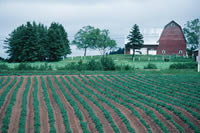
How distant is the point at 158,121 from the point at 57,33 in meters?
51.6

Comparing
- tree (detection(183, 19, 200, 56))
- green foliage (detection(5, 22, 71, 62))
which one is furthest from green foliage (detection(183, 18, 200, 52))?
green foliage (detection(5, 22, 71, 62))

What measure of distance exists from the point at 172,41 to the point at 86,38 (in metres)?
25.8

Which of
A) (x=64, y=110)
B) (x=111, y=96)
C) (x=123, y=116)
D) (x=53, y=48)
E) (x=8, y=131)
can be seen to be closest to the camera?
(x=8, y=131)

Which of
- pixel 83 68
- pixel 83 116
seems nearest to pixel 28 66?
pixel 83 68

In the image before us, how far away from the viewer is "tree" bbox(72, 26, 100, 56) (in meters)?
69.8

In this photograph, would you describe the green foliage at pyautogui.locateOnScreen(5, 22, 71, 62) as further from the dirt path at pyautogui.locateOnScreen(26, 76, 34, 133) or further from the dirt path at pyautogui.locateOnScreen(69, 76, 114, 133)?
the dirt path at pyautogui.locateOnScreen(69, 76, 114, 133)

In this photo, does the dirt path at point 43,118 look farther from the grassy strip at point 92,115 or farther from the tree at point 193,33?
the tree at point 193,33

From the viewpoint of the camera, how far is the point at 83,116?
1021cm

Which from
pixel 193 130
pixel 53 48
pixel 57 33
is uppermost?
pixel 57 33

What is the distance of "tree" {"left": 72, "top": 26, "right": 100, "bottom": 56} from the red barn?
20.4 metres

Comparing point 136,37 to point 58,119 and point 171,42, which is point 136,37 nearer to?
point 171,42

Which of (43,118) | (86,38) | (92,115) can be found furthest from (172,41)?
(43,118)

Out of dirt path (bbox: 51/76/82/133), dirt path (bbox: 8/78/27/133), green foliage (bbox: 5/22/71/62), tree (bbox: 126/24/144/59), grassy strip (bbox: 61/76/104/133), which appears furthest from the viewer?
green foliage (bbox: 5/22/71/62)

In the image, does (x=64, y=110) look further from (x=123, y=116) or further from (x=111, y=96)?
(x=111, y=96)
